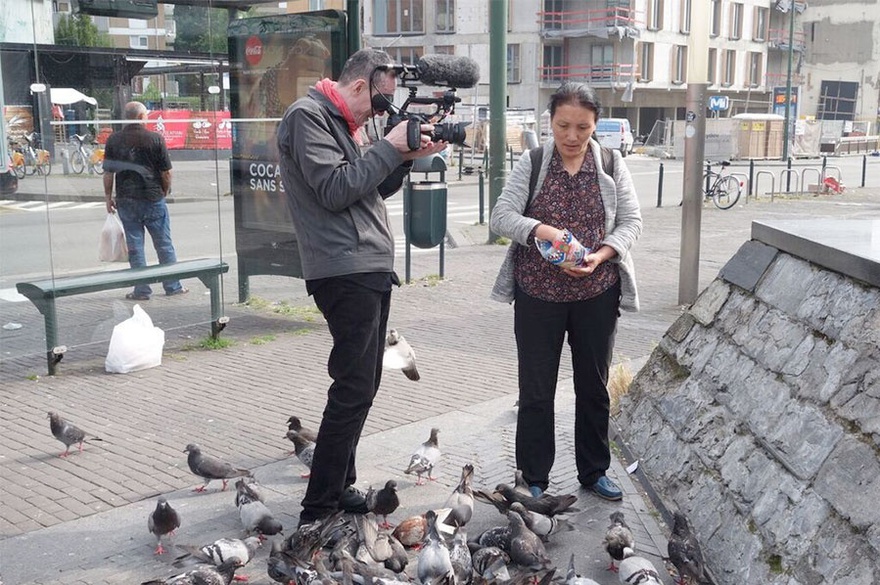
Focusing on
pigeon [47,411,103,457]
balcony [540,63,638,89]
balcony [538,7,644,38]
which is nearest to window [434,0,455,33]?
balcony [538,7,644,38]

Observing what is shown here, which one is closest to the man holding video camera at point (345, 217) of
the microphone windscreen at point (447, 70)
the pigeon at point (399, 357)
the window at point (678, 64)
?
the microphone windscreen at point (447, 70)

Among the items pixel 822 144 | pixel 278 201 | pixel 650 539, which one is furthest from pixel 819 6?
pixel 650 539

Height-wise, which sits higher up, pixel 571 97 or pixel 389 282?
pixel 571 97

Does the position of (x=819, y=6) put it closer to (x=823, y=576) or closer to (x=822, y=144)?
(x=822, y=144)

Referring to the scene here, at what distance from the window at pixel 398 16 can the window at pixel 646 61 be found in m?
13.2

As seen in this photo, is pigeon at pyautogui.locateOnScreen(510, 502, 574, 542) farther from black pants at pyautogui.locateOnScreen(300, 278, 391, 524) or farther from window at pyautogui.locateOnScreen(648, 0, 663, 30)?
window at pyautogui.locateOnScreen(648, 0, 663, 30)

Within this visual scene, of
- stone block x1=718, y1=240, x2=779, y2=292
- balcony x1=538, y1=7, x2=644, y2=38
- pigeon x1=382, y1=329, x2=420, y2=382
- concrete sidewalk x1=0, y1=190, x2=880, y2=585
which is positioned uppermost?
balcony x1=538, y1=7, x2=644, y2=38

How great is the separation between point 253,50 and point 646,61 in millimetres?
53153

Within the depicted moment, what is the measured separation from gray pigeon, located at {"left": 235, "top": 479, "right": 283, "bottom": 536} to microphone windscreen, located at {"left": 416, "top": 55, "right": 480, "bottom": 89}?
2.22 meters

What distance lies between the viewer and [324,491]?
476 centimetres

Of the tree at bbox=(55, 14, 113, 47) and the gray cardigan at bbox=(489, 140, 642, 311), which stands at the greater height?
the tree at bbox=(55, 14, 113, 47)

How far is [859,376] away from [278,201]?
7281mm

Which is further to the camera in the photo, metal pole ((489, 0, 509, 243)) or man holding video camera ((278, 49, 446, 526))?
metal pole ((489, 0, 509, 243))

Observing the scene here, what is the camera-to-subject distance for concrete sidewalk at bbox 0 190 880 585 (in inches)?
193
